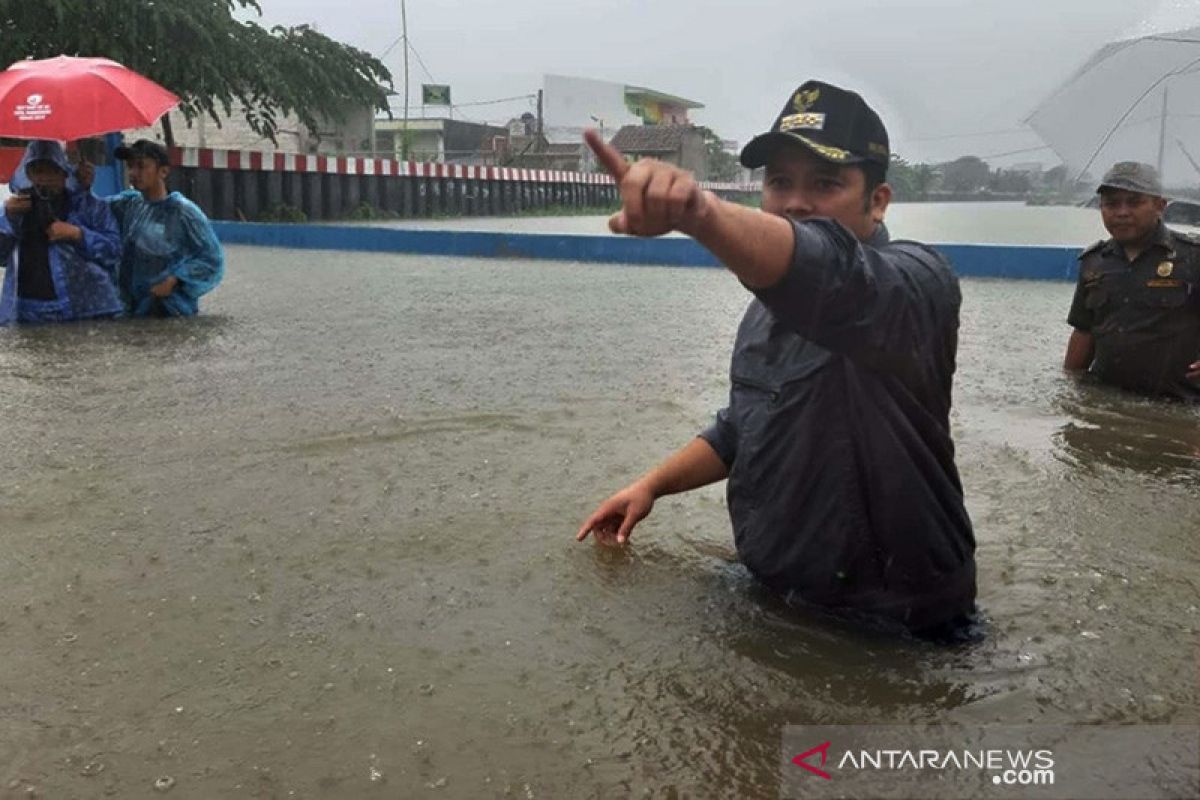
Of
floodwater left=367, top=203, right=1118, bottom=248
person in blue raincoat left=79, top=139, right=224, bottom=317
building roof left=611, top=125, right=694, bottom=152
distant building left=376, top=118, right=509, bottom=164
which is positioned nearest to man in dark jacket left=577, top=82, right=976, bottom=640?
person in blue raincoat left=79, top=139, right=224, bottom=317

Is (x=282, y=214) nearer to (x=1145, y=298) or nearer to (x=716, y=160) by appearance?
(x=1145, y=298)

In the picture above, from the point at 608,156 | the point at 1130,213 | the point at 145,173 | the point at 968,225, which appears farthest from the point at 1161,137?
the point at 968,225

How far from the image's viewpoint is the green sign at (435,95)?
6041 cm

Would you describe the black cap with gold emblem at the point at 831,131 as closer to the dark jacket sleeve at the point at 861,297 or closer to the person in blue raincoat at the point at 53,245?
the dark jacket sleeve at the point at 861,297

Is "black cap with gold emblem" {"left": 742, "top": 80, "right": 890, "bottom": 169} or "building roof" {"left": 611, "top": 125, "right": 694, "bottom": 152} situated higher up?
"building roof" {"left": 611, "top": 125, "right": 694, "bottom": 152}

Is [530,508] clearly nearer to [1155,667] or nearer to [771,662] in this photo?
[771,662]

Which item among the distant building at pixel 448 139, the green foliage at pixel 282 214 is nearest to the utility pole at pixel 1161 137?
the green foliage at pixel 282 214

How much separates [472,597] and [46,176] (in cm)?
536

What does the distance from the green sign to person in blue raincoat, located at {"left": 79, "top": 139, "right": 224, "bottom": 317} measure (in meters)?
55.4

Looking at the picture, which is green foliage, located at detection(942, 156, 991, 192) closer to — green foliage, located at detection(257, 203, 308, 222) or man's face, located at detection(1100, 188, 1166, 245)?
man's face, located at detection(1100, 188, 1166, 245)

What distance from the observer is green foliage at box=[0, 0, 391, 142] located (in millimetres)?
19141

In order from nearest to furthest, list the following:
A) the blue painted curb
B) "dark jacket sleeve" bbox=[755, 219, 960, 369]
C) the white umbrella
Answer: "dark jacket sleeve" bbox=[755, 219, 960, 369]
the white umbrella
the blue painted curb

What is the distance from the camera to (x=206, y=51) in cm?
2130

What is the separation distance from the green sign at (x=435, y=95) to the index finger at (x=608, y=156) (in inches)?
2407
